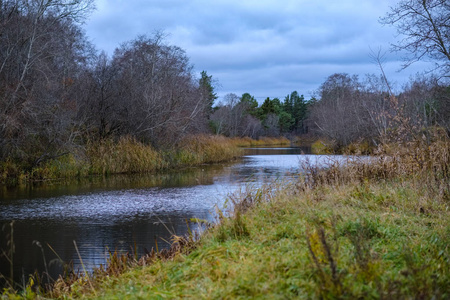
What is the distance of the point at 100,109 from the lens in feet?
77.6

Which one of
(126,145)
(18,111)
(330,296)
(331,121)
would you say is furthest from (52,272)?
(331,121)

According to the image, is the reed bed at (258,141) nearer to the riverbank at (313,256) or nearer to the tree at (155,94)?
the tree at (155,94)

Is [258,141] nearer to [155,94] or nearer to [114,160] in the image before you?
[155,94]

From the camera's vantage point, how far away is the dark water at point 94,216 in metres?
7.79

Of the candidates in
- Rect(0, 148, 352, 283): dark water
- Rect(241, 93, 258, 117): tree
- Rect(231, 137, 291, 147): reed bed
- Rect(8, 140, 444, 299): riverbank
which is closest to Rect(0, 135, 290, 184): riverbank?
Rect(0, 148, 352, 283): dark water

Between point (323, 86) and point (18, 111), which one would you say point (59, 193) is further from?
point (323, 86)

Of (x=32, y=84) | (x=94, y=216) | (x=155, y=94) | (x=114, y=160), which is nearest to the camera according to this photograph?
(x=94, y=216)

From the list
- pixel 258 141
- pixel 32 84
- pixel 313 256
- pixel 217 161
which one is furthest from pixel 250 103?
pixel 313 256

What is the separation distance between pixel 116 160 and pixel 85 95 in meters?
3.88

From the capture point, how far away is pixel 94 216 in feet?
36.6

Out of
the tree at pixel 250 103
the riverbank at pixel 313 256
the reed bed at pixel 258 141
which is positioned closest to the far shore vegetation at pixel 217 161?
the riverbank at pixel 313 256

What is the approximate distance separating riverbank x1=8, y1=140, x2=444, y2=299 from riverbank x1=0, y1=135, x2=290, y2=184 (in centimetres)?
1356

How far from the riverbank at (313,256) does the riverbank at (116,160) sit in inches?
534

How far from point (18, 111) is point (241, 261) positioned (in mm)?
14828
